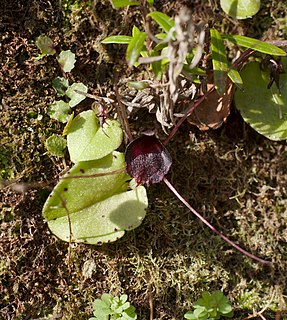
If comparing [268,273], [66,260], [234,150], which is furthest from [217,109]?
[66,260]

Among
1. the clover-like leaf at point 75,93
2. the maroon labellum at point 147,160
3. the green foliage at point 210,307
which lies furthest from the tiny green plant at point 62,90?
the green foliage at point 210,307

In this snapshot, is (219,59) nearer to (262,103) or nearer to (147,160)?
(262,103)

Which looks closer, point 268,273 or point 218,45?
point 218,45

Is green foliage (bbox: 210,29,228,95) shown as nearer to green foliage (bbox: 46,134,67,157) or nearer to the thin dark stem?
the thin dark stem

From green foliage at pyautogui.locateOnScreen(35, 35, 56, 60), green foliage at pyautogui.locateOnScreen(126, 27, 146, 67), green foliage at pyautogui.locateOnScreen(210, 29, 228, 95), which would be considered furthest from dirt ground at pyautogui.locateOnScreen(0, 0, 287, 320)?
green foliage at pyautogui.locateOnScreen(126, 27, 146, 67)

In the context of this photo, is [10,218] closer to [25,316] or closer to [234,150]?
[25,316]

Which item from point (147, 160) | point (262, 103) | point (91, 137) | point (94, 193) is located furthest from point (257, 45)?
point (94, 193)
